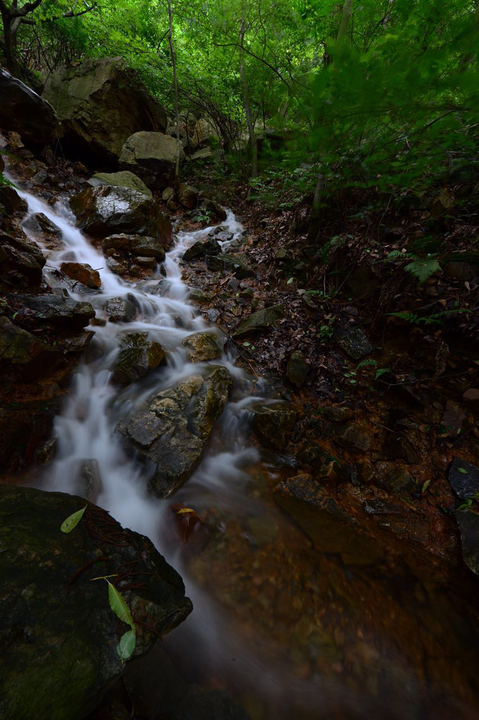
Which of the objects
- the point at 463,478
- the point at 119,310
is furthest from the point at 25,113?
the point at 463,478

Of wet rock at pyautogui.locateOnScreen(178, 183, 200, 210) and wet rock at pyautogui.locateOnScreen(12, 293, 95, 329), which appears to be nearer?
wet rock at pyautogui.locateOnScreen(12, 293, 95, 329)

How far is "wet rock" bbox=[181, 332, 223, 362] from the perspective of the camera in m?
4.68

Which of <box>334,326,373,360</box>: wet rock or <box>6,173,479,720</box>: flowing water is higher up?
<box>334,326,373,360</box>: wet rock

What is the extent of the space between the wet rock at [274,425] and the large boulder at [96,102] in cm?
1039

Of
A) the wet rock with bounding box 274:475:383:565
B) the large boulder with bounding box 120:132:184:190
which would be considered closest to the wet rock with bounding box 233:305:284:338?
the wet rock with bounding box 274:475:383:565

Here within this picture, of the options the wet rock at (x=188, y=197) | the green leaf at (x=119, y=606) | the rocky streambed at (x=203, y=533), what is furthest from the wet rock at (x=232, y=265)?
the green leaf at (x=119, y=606)

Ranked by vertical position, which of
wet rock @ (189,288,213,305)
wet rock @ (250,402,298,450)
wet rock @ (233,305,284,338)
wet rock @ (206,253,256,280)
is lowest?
wet rock @ (250,402,298,450)

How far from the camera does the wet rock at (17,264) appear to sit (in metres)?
3.60

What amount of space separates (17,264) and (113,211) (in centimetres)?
385

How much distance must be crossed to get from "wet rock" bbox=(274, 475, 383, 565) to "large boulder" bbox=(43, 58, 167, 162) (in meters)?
11.4

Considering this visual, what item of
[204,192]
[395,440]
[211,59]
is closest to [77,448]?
[395,440]

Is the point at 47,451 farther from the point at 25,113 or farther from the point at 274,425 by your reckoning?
the point at 25,113

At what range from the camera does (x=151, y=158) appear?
30.6ft

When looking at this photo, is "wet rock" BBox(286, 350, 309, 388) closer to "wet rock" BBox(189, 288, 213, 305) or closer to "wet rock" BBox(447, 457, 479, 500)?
"wet rock" BBox(447, 457, 479, 500)
